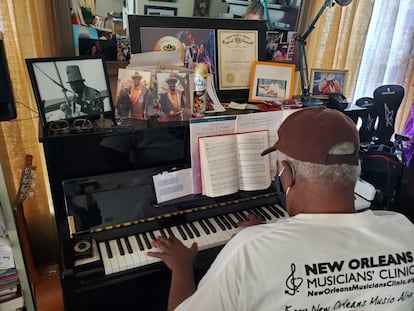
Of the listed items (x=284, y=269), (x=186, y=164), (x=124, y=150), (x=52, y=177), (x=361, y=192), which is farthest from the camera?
(x=361, y=192)

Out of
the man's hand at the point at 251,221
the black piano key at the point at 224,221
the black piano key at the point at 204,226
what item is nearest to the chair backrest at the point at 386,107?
the man's hand at the point at 251,221

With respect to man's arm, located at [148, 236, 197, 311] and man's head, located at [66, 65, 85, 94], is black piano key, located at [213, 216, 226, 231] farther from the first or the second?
man's head, located at [66, 65, 85, 94]

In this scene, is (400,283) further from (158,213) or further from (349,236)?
(158,213)

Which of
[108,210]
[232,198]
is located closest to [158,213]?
[108,210]

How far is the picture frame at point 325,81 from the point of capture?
167 cm

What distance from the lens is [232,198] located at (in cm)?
137

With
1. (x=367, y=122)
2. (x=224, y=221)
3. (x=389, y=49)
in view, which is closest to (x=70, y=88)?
(x=224, y=221)

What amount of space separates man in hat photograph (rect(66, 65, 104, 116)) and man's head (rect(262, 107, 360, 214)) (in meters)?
0.73

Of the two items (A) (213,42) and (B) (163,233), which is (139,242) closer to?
(B) (163,233)

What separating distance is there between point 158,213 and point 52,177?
0.42m

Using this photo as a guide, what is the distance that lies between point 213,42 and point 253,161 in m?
0.57

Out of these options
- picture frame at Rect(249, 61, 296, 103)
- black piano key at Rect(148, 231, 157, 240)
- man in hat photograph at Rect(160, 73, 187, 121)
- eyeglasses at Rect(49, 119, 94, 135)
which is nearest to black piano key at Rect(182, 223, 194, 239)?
black piano key at Rect(148, 231, 157, 240)

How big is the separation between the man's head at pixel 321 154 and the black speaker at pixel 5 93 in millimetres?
1005

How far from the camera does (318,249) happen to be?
0.73 meters
